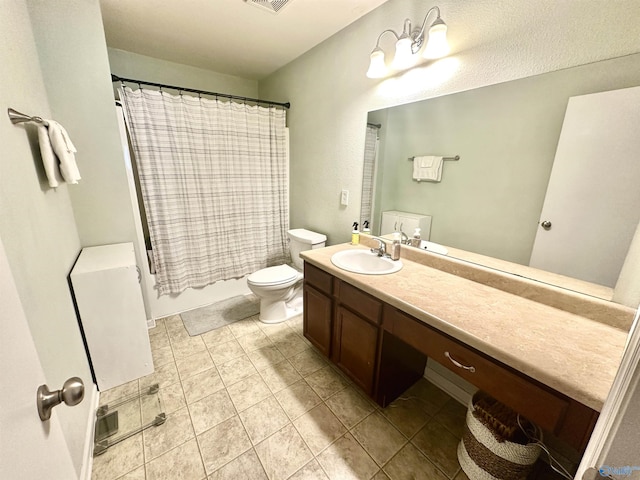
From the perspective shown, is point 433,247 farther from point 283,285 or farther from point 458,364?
point 283,285

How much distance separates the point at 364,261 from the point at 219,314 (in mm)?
1528

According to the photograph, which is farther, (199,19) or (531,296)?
(199,19)

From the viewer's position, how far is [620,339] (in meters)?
0.92

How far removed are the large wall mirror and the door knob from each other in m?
1.60

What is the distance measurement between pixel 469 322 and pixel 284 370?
127 centimetres

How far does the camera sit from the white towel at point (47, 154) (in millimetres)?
1174

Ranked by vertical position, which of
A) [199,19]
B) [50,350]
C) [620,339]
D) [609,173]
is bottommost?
[50,350]

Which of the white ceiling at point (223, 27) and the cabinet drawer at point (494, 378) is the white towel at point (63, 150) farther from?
the cabinet drawer at point (494, 378)

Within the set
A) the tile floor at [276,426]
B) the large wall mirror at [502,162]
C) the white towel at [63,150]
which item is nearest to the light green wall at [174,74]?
the white towel at [63,150]

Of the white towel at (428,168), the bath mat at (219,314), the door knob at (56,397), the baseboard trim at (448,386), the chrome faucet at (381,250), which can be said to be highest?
the white towel at (428,168)

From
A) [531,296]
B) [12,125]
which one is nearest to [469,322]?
[531,296]

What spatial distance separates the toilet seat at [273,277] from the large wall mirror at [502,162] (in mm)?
1057

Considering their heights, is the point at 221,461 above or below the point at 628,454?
below

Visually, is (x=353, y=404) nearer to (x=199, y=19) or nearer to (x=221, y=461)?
(x=221, y=461)
